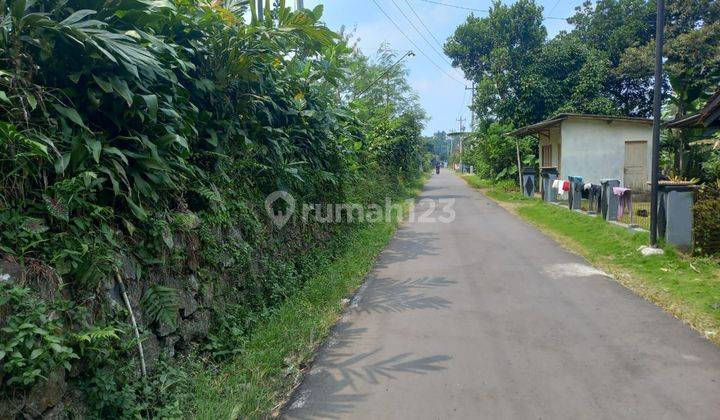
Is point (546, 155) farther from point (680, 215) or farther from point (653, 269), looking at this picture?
point (653, 269)

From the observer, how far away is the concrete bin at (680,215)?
8000mm

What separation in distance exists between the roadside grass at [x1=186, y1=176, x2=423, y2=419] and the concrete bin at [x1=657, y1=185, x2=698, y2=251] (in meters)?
5.52

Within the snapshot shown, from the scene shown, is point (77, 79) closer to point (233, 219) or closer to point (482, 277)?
point (233, 219)

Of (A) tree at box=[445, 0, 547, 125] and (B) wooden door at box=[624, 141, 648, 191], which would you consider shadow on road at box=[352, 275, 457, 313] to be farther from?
(A) tree at box=[445, 0, 547, 125]

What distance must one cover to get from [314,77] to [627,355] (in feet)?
18.2

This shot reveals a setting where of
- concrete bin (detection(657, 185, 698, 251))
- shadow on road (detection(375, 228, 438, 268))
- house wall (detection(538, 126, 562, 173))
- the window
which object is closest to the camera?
concrete bin (detection(657, 185, 698, 251))

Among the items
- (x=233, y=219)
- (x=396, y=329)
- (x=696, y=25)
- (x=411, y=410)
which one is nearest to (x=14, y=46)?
(x=233, y=219)

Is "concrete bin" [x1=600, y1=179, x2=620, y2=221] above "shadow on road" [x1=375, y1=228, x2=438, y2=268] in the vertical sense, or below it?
above

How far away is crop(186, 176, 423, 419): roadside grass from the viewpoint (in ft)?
11.3

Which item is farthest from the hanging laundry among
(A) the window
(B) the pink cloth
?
(A) the window

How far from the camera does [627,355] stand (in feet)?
14.3

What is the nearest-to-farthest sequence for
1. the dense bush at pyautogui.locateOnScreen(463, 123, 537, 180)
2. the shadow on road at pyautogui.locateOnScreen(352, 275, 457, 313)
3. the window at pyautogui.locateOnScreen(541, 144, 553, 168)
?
the shadow on road at pyautogui.locateOnScreen(352, 275, 457, 313)
the window at pyautogui.locateOnScreen(541, 144, 553, 168)
the dense bush at pyautogui.locateOnScreen(463, 123, 537, 180)

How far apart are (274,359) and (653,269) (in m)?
6.18

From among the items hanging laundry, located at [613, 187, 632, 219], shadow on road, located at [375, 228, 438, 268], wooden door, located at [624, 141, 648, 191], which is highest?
wooden door, located at [624, 141, 648, 191]
